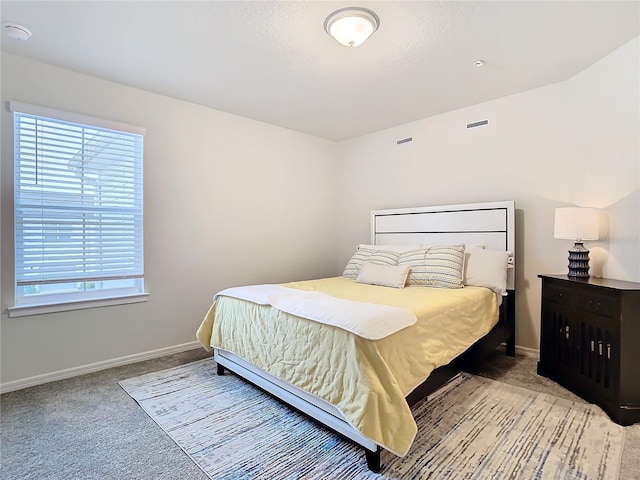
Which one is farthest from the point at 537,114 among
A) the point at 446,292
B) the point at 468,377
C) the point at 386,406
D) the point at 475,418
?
the point at 386,406

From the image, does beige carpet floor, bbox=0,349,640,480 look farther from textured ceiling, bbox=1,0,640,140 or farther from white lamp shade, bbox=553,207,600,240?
textured ceiling, bbox=1,0,640,140

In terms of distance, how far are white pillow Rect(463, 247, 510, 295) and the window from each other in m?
3.09

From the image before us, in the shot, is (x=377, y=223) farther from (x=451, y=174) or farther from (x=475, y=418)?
(x=475, y=418)

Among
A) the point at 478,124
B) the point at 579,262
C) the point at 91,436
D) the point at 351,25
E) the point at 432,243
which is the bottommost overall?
the point at 91,436

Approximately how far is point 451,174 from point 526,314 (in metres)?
1.64

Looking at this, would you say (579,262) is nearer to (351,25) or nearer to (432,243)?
(432,243)

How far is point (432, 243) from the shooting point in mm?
3684

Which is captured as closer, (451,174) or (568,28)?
(568,28)

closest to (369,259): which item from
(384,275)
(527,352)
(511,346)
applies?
(384,275)

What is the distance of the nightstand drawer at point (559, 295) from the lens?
2.48 metres

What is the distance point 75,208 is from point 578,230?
161 inches

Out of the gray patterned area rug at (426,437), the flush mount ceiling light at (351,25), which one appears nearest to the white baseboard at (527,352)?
the gray patterned area rug at (426,437)

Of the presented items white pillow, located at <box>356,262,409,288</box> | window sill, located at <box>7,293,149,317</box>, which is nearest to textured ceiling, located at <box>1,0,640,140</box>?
white pillow, located at <box>356,262,409,288</box>

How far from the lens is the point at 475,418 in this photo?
6.82ft
